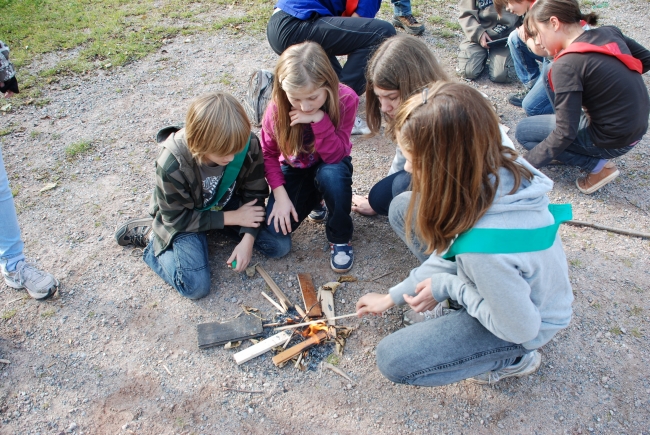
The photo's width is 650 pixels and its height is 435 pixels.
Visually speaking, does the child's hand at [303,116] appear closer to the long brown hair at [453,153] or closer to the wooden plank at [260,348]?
the long brown hair at [453,153]

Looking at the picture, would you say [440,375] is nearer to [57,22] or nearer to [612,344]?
[612,344]

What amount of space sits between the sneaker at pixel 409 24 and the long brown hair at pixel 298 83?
385cm

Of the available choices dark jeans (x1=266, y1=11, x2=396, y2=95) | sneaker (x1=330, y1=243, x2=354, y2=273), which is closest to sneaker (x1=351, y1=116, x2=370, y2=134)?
dark jeans (x1=266, y1=11, x2=396, y2=95)

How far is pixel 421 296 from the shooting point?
2422mm

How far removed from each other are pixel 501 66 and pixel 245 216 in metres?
3.81

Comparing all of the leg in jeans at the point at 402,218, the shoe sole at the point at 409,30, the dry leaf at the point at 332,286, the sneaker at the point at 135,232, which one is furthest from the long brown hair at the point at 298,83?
the shoe sole at the point at 409,30

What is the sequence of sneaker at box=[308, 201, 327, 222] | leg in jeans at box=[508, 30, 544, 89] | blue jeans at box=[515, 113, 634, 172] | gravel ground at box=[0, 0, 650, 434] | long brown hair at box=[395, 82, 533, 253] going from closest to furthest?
1. long brown hair at box=[395, 82, 533, 253]
2. gravel ground at box=[0, 0, 650, 434]
3. sneaker at box=[308, 201, 327, 222]
4. blue jeans at box=[515, 113, 634, 172]
5. leg in jeans at box=[508, 30, 544, 89]

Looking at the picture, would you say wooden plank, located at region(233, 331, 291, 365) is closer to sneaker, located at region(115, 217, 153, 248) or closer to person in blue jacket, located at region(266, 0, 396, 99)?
sneaker, located at region(115, 217, 153, 248)

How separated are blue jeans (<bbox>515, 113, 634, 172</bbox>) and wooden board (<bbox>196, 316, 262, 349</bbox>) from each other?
119 inches

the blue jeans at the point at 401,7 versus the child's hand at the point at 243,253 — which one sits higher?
the blue jeans at the point at 401,7

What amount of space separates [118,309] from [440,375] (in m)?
2.14

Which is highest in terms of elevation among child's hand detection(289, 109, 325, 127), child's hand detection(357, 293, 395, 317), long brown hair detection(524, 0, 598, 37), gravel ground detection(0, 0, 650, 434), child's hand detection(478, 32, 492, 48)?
long brown hair detection(524, 0, 598, 37)

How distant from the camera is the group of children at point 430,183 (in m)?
1.96

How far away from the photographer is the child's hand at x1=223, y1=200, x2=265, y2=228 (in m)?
3.28
